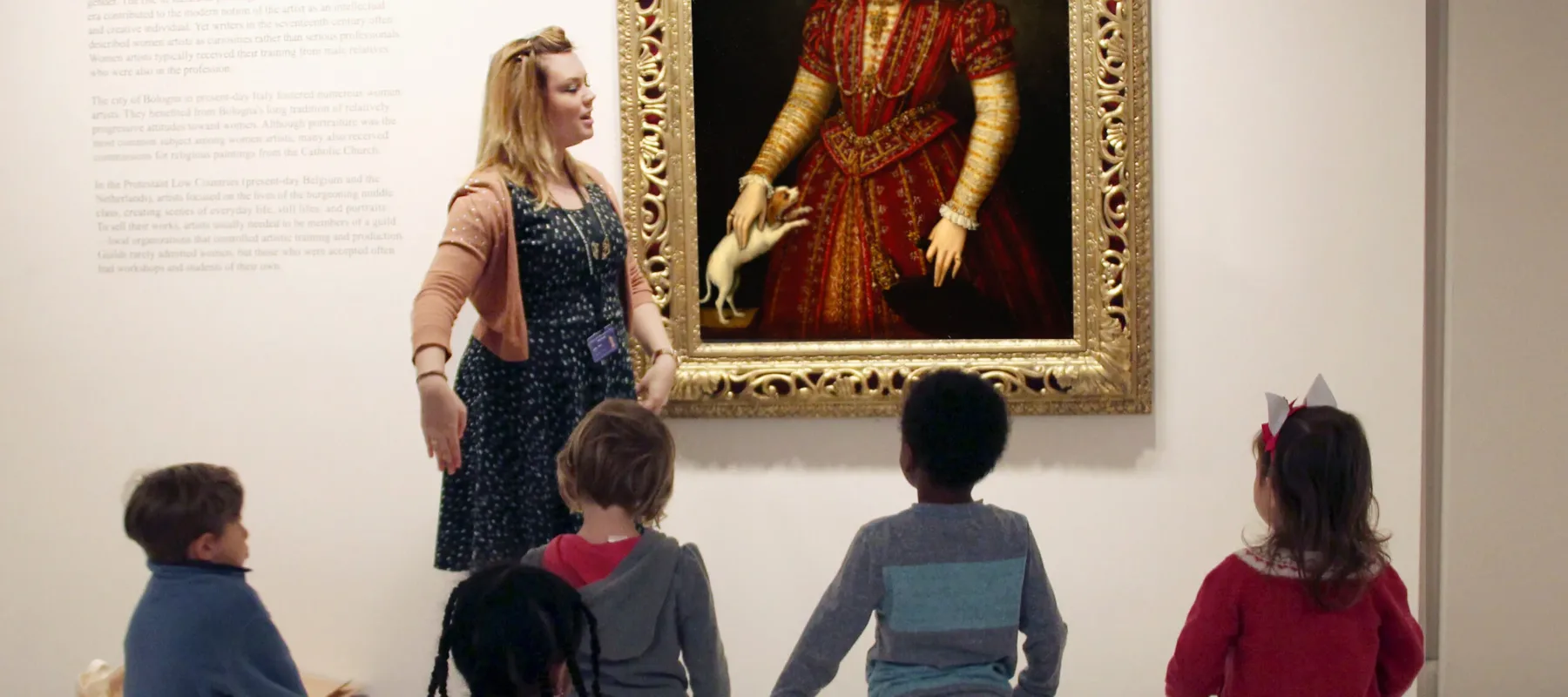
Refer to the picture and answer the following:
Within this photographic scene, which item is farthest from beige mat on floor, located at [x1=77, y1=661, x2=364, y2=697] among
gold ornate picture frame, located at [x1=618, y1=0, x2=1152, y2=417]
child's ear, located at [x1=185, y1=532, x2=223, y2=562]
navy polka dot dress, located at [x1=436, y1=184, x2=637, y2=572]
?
gold ornate picture frame, located at [x1=618, y1=0, x2=1152, y2=417]

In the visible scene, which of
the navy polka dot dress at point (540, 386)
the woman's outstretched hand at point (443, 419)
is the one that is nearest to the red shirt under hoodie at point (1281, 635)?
the navy polka dot dress at point (540, 386)

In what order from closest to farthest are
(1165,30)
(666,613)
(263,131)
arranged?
(666,613)
(1165,30)
(263,131)

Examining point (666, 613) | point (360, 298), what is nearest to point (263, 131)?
point (360, 298)

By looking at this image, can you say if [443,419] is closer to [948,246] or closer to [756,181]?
[756,181]

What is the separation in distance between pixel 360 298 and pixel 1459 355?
3.40 metres

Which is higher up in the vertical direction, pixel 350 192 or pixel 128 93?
pixel 128 93

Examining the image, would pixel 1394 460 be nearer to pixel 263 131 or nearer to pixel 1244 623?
pixel 1244 623

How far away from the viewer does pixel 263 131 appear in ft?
13.8

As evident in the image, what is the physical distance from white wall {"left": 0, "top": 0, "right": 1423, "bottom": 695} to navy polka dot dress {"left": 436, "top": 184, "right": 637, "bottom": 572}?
845 millimetres

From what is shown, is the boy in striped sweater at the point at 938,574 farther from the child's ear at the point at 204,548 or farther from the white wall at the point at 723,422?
the white wall at the point at 723,422

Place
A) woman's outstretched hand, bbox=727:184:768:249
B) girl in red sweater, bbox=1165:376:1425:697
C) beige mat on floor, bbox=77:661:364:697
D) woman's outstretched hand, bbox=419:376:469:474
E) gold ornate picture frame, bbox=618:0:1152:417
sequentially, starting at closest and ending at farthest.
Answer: girl in red sweater, bbox=1165:376:1425:697 → woman's outstretched hand, bbox=419:376:469:474 → beige mat on floor, bbox=77:661:364:697 → gold ornate picture frame, bbox=618:0:1152:417 → woman's outstretched hand, bbox=727:184:768:249

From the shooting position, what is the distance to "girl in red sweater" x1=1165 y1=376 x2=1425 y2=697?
2.52 metres

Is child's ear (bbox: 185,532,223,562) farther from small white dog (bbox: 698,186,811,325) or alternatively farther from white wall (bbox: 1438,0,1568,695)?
white wall (bbox: 1438,0,1568,695)

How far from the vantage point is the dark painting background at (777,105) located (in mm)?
3959
